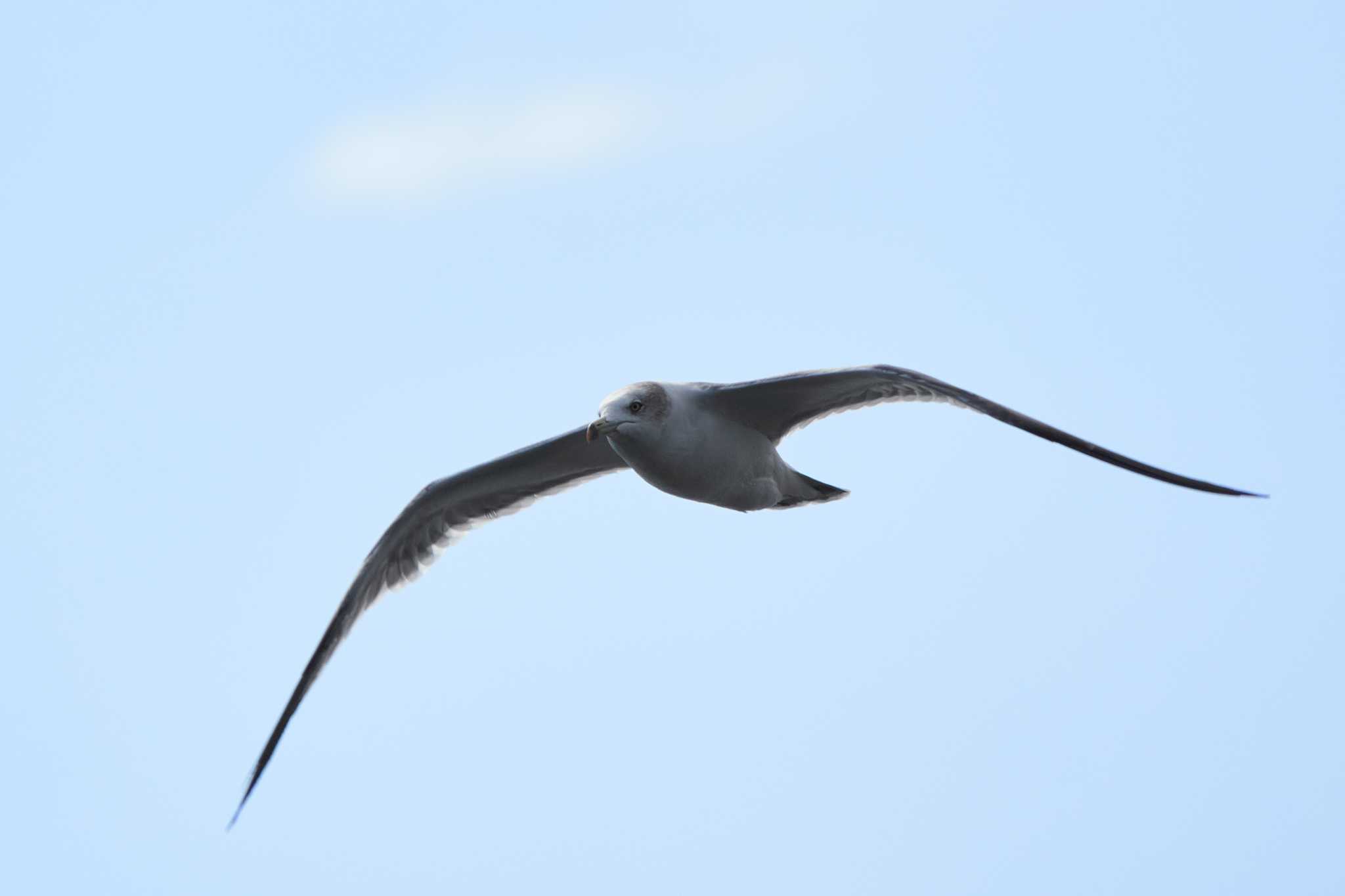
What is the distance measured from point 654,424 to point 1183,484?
3.61m

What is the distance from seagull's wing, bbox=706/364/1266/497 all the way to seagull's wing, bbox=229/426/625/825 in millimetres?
1787

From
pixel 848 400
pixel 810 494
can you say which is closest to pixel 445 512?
pixel 810 494

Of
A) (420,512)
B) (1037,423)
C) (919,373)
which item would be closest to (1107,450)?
(1037,423)

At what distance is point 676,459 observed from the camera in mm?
11711

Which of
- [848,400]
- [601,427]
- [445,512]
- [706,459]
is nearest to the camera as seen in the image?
[601,427]

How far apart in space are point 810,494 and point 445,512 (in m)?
3.32

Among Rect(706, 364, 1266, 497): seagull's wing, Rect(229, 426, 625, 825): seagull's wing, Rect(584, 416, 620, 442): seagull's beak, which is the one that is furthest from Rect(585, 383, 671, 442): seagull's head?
Rect(229, 426, 625, 825): seagull's wing

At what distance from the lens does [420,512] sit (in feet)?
46.7

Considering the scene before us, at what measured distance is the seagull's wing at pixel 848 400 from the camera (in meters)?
10.8

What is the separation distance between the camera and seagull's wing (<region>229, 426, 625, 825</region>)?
545 inches

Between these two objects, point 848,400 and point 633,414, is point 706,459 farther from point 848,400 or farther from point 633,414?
point 848,400

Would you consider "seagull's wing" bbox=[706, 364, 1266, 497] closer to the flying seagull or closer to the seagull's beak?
the flying seagull

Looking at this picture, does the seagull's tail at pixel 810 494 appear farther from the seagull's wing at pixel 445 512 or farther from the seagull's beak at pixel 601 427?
the seagull's beak at pixel 601 427

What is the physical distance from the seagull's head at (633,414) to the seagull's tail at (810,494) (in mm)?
2043
